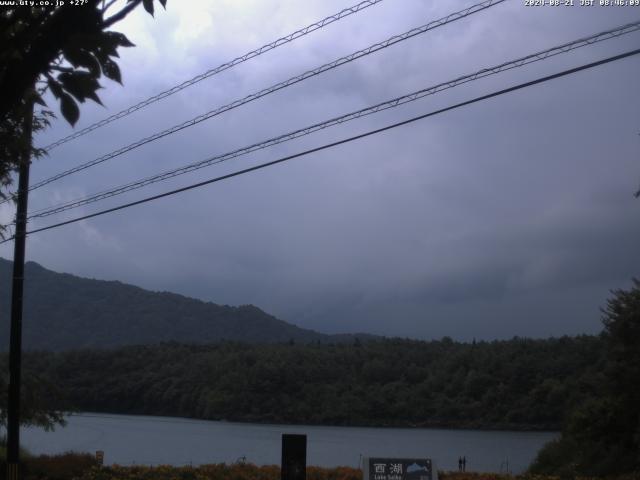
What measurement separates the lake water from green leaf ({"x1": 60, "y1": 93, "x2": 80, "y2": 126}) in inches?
894

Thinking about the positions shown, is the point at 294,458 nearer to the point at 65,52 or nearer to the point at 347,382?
the point at 65,52

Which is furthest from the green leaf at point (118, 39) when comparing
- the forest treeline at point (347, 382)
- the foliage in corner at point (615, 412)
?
the forest treeline at point (347, 382)

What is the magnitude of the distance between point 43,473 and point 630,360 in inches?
596

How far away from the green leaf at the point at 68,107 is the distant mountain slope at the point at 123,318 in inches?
3485

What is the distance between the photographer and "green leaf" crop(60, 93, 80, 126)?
153 inches

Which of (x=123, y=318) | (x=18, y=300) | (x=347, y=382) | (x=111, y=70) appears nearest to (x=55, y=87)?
(x=111, y=70)

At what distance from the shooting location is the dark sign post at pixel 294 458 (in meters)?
10.7

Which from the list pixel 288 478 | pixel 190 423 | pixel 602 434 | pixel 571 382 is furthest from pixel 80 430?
pixel 288 478

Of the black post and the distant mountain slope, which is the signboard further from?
the distant mountain slope

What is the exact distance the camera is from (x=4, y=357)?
24062 mm

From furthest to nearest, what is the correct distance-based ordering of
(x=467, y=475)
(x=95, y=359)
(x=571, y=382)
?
(x=95, y=359), (x=571, y=382), (x=467, y=475)

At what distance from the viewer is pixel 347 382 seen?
46.5 meters

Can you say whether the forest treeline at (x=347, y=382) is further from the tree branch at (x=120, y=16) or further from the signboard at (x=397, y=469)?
the tree branch at (x=120, y=16)

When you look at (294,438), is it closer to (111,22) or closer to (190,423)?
(111,22)
